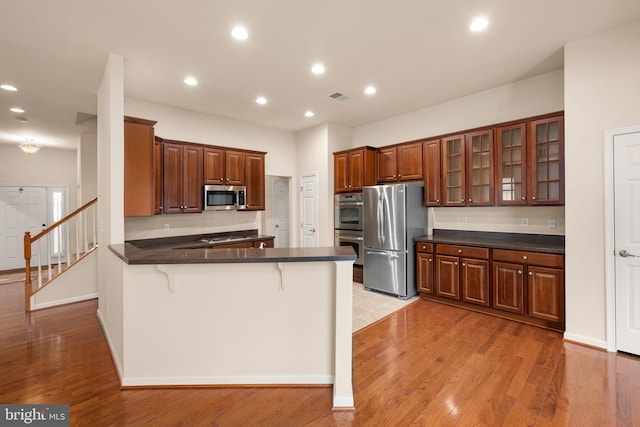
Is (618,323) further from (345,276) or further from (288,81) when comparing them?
(288,81)

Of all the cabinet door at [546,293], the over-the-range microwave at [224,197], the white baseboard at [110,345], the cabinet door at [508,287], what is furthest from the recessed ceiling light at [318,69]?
the white baseboard at [110,345]

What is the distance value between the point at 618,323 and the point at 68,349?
5.37m

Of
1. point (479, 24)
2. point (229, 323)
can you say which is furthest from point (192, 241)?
point (479, 24)

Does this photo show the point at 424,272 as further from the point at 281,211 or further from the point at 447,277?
the point at 281,211

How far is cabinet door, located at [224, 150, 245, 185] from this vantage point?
506 centimetres

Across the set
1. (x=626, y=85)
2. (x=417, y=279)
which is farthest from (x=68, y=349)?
(x=626, y=85)

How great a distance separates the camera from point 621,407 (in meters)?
2.07

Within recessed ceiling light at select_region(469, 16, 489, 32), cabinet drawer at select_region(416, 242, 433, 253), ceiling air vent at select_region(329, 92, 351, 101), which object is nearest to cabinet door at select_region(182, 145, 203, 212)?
ceiling air vent at select_region(329, 92, 351, 101)

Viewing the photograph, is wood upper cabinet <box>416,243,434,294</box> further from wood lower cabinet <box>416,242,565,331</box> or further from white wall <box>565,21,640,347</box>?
white wall <box>565,21,640,347</box>

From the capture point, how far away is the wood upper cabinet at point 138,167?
11.4ft

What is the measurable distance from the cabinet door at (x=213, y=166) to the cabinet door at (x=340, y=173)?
2.07 m

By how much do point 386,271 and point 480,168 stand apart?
2.04 m

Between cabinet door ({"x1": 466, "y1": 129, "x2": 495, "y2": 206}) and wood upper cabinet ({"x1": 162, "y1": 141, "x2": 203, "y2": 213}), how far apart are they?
4.09m

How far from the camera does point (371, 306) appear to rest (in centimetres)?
418
